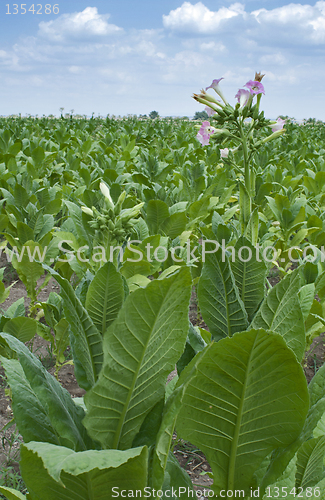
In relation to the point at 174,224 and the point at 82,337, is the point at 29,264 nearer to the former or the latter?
the point at 174,224

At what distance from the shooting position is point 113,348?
0.86 metres

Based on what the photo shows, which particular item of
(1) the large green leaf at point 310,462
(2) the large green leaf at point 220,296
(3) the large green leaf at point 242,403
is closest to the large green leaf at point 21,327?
(2) the large green leaf at point 220,296

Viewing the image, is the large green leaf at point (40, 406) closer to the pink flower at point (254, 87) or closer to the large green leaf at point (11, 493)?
the large green leaf at point (11, 493)

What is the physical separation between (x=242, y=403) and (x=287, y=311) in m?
0.26

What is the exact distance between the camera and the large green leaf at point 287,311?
1.06 m

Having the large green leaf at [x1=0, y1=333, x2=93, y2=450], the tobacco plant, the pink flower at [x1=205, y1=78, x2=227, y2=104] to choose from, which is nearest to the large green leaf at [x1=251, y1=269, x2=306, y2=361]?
the tobacco plant

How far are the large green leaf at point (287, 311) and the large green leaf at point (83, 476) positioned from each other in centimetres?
48

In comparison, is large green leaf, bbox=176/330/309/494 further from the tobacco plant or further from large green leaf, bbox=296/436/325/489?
large green leaf, bbox=296/436/325/489

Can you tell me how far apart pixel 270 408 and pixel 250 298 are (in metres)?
0.44

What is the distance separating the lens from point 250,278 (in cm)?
133

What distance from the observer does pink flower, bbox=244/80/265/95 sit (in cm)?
215

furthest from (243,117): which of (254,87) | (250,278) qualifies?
(250,278)

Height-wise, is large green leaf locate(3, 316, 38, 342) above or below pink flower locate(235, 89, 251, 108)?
below

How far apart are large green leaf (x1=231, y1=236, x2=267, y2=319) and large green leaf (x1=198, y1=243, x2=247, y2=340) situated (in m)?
0.12
